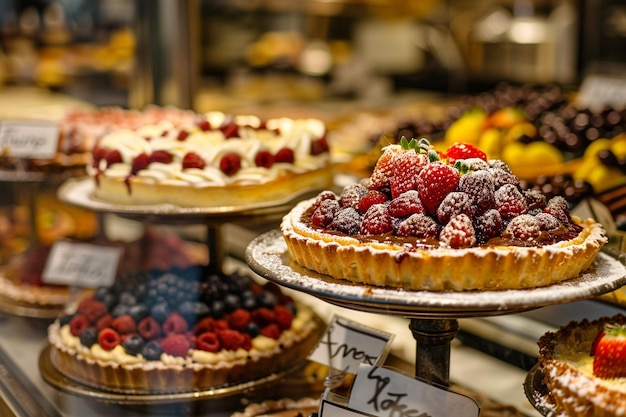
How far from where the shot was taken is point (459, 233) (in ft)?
4.66

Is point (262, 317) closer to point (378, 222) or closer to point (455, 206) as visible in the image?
point (378, 222)

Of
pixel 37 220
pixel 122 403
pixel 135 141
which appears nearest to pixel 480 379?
pixel 122 403

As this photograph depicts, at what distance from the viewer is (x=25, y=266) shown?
3.03m

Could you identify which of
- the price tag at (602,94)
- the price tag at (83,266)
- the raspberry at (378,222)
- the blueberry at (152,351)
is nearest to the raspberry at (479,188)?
the raspberry at (378,222)

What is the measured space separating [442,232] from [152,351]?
926mm

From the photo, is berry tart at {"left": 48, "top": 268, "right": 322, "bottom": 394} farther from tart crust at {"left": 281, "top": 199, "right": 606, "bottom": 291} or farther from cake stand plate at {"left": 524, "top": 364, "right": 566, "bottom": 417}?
cake stand plate at {"left": 524, "top": 364, "right": 566, "bottom": 417}

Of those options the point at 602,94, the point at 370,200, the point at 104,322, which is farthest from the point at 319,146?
the point at 602,94

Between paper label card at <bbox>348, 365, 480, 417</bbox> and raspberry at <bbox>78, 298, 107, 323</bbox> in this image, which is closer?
paper label card at <bbox>348, 365, 480, 417</bbox>

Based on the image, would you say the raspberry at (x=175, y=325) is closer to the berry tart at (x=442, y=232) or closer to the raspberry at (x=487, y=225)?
the berry tart at (x=442, y=232)

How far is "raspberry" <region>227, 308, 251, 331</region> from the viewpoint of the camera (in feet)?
7.13

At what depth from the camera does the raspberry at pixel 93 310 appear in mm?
2225

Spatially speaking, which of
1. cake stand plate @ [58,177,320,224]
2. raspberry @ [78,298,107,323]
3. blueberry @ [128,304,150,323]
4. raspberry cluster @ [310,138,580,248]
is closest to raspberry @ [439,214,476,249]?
raspberry cluster @ [310,138,580,248]

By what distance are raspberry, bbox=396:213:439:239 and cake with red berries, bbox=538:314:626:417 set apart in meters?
0.28

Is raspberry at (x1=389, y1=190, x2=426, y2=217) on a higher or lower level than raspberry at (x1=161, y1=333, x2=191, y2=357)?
higher
